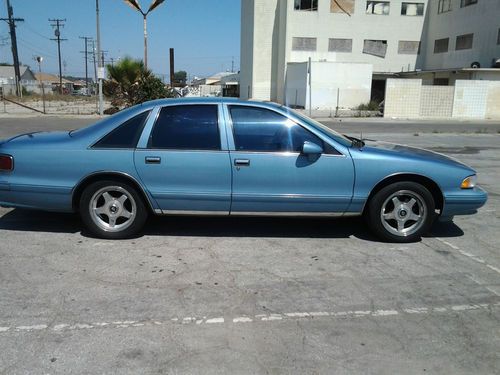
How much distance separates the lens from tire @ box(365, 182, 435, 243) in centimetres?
535

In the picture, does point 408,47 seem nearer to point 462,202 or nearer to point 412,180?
point 462,202

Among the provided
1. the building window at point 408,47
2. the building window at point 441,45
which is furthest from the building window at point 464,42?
the building window at point 408,47

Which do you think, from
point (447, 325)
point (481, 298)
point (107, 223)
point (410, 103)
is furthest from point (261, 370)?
point (410, 103)

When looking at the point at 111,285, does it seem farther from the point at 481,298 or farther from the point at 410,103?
the point at 410,103

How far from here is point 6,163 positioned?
5.36 meters

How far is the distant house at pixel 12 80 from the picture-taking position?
6825 centimetres

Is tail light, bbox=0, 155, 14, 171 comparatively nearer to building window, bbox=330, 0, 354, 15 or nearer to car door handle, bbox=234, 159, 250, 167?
car door handle, bbox=234, 159, 250, 167

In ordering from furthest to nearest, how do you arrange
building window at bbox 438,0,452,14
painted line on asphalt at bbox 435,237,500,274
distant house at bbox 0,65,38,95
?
distant house at bbox 0,65,38,95 → building window at bbox 438,0,452,14 → painted line on asphalt at bbox 435,237,500,274

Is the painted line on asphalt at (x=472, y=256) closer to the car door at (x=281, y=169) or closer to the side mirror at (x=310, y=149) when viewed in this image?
the car door at (x=281, y=169)

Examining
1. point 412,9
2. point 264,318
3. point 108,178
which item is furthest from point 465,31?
point 264,318

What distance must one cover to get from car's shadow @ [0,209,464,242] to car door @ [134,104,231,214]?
558 millimetres

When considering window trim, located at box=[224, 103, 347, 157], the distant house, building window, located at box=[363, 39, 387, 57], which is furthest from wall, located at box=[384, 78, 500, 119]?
the distant house

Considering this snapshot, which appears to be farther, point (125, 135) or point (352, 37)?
point (352, 37)

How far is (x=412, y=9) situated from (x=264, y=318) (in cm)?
5278
